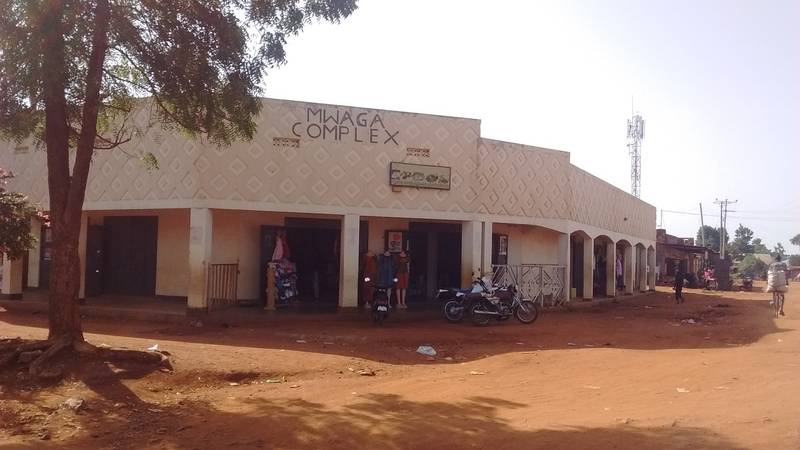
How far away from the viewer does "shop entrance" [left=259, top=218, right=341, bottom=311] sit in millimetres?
16703

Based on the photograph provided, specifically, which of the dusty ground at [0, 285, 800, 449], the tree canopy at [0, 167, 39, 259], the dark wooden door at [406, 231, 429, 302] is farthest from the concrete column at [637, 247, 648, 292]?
the tree canopy at [0, 167, 39, 259]

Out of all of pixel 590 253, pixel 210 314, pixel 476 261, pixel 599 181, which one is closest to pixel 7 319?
pixel 210 314

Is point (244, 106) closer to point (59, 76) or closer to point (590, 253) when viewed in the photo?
point (59, 76)

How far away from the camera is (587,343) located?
13.0 metres

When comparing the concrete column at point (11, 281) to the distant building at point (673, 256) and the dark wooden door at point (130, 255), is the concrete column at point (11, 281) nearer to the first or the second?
the dark wooden door at point (130, 255)

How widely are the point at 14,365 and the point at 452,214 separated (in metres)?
10.7

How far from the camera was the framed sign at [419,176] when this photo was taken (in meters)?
15.9

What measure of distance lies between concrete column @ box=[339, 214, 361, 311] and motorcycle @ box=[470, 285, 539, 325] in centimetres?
293

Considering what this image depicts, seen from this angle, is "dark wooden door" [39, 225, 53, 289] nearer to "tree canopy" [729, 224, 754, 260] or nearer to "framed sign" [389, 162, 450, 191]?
"framed sign" [389, 162, 450, 191]

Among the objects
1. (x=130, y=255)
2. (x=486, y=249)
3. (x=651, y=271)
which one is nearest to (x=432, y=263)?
(x=486, y=249)

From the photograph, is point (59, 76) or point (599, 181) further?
point (599, 181)

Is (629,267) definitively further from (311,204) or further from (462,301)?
(311,204)

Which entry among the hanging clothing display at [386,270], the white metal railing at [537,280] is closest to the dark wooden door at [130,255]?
the hanging clothing display at [386,270]

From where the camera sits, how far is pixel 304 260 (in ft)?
59.2
